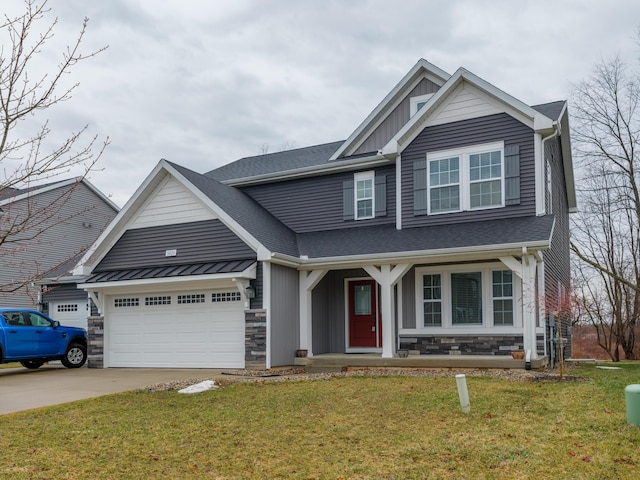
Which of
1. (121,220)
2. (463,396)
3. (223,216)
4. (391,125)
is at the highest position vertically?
(391,125)

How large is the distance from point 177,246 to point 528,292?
339 inches

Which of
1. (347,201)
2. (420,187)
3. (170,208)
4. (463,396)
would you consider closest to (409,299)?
(420,187)

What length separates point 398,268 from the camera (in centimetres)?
1386

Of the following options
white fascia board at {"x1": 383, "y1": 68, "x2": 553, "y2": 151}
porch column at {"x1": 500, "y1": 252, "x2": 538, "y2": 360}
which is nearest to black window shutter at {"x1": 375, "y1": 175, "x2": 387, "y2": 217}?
white fascia board at {"x1": 383, "y1": 68, "x2": 553, "y2": 151}

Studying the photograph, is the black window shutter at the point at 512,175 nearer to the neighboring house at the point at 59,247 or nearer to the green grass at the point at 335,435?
the green grass at the point at 335,435

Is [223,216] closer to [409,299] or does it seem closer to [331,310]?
[331,310]

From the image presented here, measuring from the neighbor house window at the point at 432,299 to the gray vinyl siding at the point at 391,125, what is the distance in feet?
14.1

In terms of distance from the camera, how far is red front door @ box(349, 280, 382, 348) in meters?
15.7

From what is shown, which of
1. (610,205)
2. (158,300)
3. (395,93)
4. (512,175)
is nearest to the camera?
(512,175)

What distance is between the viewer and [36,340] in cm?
1527

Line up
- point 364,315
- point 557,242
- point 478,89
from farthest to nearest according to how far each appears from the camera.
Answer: point 557,242, point 364,315, point 478,89

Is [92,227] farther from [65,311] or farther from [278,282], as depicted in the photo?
[278,282]

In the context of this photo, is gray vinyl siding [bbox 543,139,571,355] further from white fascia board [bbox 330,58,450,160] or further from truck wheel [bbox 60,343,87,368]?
truck wheel [bbox 60,343,87,368]

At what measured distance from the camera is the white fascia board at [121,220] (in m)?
15.7
